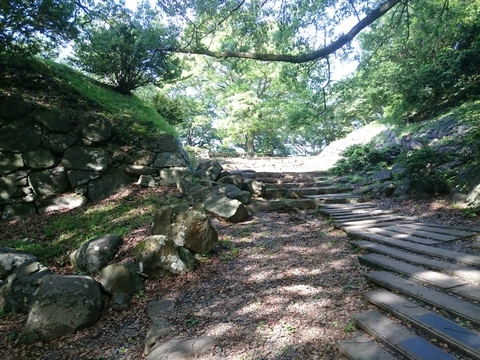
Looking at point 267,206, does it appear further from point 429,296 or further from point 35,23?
point 35,23

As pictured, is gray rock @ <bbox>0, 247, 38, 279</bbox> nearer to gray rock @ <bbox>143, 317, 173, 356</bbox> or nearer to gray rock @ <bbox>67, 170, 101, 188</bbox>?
gray rock @ <bbox>143, 317, 173, 356</bbox>

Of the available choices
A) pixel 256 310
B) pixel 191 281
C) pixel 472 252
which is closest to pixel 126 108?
pixel 191 281

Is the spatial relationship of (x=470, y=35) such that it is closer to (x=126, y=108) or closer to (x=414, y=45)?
(x=414, y=45)

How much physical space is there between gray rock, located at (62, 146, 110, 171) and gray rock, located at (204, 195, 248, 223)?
2824 mm

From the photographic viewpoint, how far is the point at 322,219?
17.3 feet

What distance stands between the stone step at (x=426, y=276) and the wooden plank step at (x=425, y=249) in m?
0.35

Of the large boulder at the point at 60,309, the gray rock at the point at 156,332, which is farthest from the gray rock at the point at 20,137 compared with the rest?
the gray rock at the point at 156,332

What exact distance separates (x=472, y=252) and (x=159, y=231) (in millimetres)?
3940

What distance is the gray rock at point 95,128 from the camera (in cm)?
631

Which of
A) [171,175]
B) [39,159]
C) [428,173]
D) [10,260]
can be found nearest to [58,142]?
[39,159]

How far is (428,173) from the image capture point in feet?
18.2

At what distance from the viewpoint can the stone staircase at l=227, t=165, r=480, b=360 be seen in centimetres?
169

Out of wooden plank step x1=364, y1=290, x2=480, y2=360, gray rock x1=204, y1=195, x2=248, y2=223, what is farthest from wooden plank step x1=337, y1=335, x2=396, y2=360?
gray rock x1=204, y1=195, x2=248, y2=223

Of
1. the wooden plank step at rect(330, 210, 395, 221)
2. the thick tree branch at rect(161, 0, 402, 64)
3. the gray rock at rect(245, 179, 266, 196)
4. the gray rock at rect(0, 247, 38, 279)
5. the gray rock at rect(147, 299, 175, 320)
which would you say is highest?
the thick tree branch at rect(161, 0, 402, 64)
